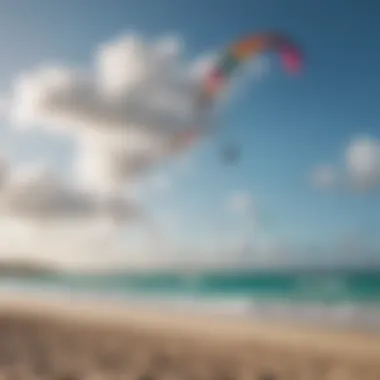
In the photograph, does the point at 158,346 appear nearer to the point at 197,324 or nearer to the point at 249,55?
the point at 197,324

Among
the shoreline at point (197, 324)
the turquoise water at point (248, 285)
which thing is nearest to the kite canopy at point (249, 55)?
the turquoise water at point (248, 285)

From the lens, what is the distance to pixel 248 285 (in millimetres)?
2225

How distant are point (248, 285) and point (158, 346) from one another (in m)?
0.32

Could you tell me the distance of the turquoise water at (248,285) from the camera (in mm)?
2121

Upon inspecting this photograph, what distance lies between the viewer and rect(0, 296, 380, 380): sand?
79.7 inches

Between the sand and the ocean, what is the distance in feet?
0.12

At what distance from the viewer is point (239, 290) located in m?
2.19

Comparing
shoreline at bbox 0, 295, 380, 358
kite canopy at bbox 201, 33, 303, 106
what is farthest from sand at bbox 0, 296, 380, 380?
kite canopy at bbox 201, 33, 303, 106

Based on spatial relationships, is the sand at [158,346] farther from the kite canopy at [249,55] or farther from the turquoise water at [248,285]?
the kite canopy at [249,55]

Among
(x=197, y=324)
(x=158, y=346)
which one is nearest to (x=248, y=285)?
(x=197, y=324)

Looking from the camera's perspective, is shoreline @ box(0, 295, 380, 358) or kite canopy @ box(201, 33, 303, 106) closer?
shoreline @ box(0, 295, 380, 358)

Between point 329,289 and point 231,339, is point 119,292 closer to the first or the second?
point 231,339

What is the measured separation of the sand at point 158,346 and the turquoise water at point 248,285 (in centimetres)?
6

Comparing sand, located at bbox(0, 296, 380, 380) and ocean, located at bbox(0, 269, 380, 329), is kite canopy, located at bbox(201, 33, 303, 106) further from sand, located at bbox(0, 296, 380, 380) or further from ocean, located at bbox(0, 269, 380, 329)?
sand, located at bbox(0, 296, 380, 380)
